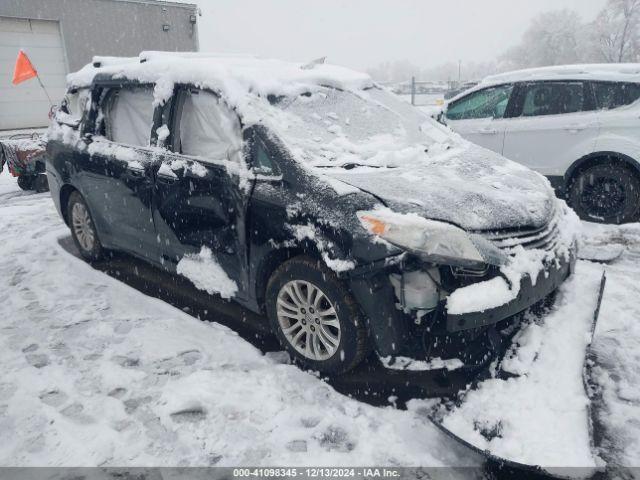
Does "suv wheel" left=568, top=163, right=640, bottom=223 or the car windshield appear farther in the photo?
"suv wheel" left=568, top=163, right=640, bottom=223

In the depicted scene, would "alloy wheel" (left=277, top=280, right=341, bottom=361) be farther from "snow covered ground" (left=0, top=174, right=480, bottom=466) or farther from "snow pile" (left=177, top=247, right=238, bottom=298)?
"snow pile" (left=177, top=247, right=238, bottom=298)

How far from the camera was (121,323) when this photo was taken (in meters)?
3.55

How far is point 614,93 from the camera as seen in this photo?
5457 mm

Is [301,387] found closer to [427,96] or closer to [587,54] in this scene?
[427,96]

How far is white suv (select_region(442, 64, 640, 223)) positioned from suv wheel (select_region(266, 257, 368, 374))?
11.5ft

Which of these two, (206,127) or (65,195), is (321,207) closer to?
(206,127)

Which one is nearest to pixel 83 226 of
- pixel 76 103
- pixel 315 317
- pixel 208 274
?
pixel 76 103

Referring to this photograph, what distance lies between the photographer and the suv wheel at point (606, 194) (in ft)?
17.7

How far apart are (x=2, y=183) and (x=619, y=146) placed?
34.2ft

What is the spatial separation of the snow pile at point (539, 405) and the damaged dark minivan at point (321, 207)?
0.22m

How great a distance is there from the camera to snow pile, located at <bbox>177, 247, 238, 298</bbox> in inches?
125

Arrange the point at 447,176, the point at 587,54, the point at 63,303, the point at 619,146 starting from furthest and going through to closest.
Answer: the point at 587,54 → the point at 619,146 → the point at 63,303 → the point at 447,176

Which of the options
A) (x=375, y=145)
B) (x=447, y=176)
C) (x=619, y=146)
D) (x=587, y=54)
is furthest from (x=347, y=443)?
(x=587, y=54)

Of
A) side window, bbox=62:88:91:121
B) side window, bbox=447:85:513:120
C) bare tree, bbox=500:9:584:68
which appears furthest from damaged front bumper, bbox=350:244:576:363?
bare tree, bbox=500:9:584:68
